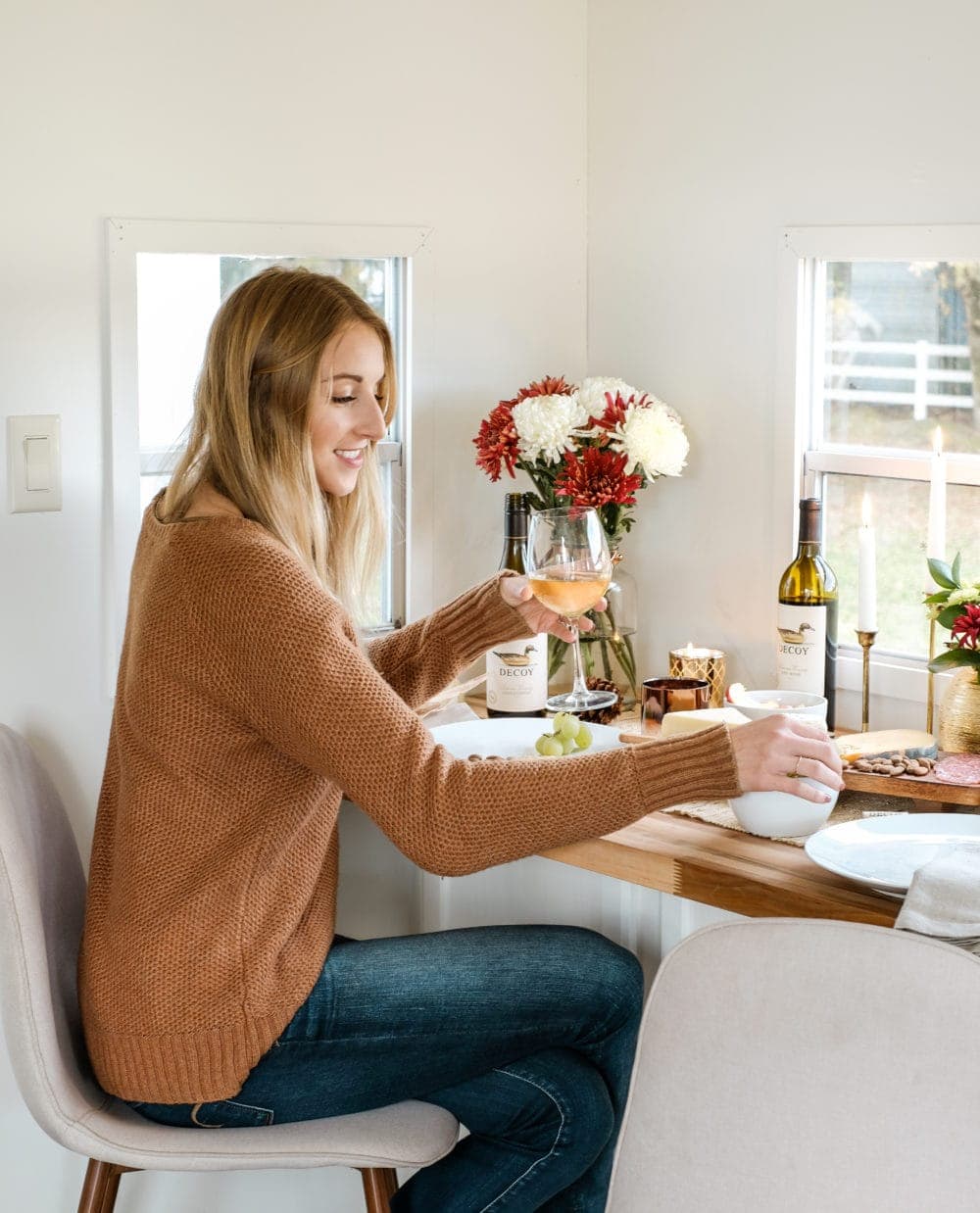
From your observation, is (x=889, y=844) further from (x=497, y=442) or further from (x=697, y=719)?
(x=497, y=442)

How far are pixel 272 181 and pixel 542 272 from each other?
0.46 m

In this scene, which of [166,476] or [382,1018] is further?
[166,476]

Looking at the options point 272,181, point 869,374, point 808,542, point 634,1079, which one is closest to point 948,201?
point 869,374

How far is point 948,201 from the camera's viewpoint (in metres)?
1.83

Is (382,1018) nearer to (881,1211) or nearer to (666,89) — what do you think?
(881,1211)

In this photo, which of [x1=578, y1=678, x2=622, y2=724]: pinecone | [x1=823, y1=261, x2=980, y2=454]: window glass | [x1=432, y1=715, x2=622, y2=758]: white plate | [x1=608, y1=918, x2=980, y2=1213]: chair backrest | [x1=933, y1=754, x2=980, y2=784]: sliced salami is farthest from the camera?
[x1=578, y1=678, x2=622, y2=724]: pinecone

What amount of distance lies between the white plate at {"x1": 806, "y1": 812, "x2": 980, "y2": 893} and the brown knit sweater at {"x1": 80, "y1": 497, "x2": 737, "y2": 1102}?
0.42ft

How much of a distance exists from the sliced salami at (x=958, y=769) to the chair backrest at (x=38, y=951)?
0.93m

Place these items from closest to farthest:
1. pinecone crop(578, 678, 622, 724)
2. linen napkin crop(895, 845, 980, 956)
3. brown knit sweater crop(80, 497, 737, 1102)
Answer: linen napkin crop(895, 845, 980, 956), brown knit sweater crop(80, 497, 737, 1102), pinecone crop(578, 678, 622, 724)

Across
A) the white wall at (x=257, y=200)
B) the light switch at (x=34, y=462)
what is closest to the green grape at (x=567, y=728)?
the white wall at (x=257, y=200)

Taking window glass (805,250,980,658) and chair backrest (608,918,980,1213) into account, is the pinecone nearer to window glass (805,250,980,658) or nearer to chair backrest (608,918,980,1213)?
window glass (805,250,980,658)

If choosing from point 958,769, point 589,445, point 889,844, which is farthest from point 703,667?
point 889,844

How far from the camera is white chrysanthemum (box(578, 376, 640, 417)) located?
207 centimetres

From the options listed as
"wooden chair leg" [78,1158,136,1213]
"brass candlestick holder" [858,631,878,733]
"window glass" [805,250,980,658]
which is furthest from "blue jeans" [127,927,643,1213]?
"window glass" [805,250,980,658]
